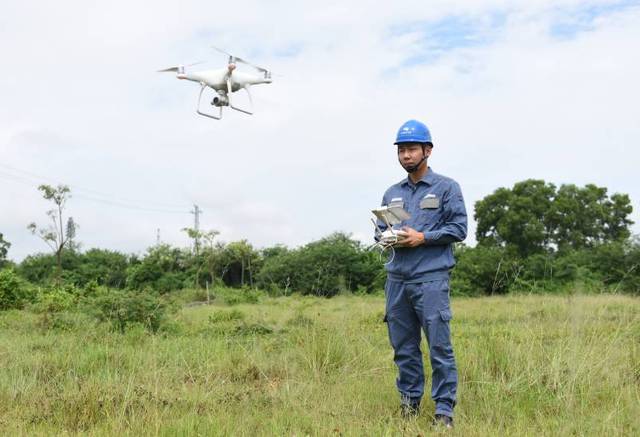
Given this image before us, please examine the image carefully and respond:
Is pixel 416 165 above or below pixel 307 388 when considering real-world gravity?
above

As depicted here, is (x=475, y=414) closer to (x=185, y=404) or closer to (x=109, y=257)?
(x=185, y=404)

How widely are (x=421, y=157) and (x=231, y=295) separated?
16.6 m

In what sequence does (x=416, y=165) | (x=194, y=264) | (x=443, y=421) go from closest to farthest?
(x=443, y=421) → (x=416, y=165) → (x=194, y=264)

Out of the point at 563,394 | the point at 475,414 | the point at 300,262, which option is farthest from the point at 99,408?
the point at 300,262

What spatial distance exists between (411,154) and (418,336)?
1.20 m

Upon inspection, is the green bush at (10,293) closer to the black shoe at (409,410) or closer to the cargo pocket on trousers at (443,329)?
the black shoe at (409,410)

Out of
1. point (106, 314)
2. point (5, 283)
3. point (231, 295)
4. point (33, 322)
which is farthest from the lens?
point (231, 295)

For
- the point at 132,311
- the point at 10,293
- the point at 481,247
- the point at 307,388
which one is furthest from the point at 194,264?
the point at 307,388

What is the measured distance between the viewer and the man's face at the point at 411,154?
4527 millimetres

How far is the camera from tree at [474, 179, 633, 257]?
35875mm

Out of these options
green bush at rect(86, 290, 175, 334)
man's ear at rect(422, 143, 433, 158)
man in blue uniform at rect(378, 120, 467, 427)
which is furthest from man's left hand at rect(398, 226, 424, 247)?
green bush at rect(86, 290, 175, 334)

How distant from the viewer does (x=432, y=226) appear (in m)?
4.46

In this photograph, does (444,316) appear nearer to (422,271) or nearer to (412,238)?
(422,271)

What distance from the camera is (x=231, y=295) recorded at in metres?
20.6
